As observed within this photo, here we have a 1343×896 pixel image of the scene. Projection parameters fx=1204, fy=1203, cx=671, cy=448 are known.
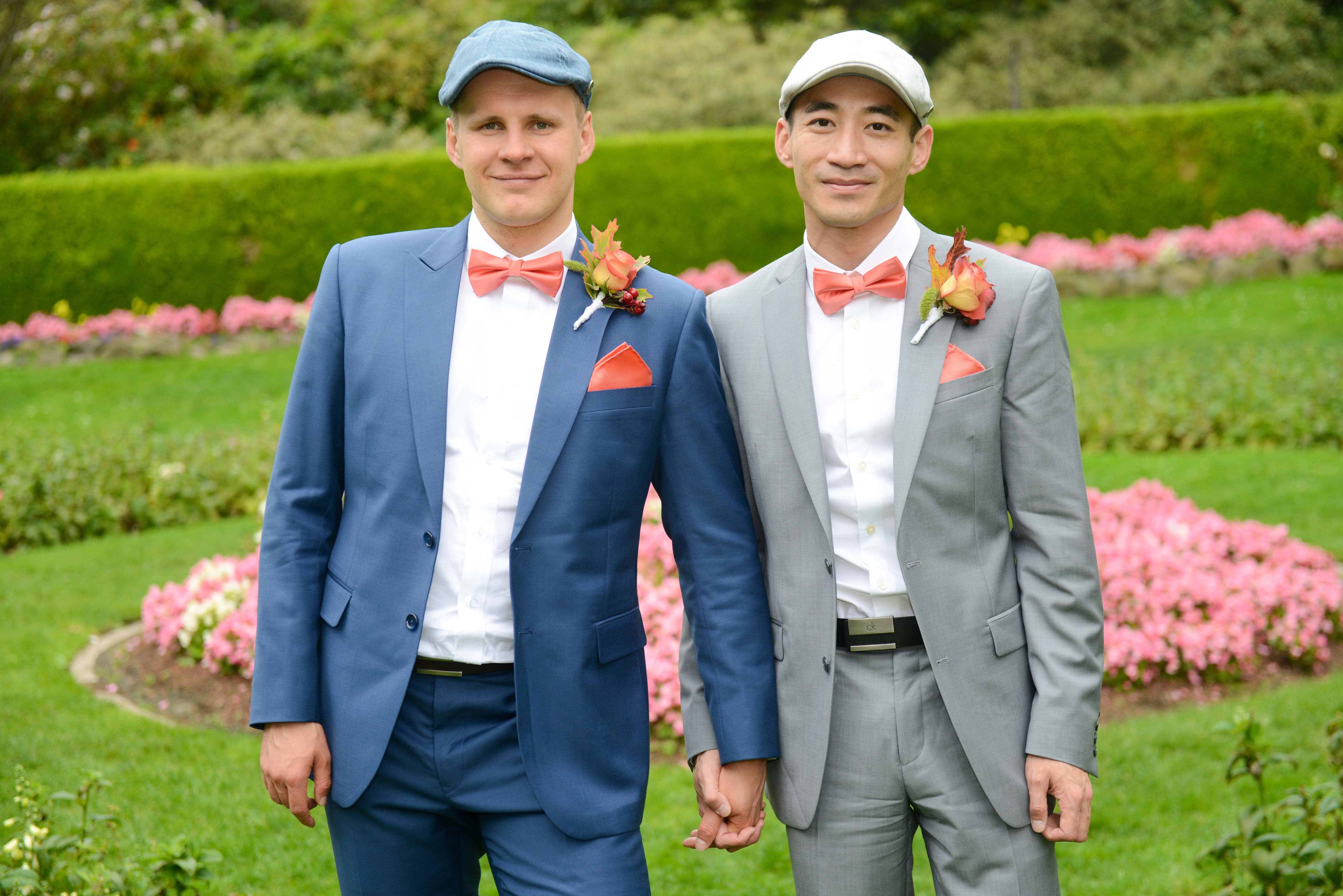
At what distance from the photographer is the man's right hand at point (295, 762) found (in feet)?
7.23

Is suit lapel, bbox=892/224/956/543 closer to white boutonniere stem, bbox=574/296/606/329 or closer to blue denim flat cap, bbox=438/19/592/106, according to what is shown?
white boutonniere stem, bbox=574/296/606/329

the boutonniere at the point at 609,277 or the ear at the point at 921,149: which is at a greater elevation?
the ear at the point at 921,149

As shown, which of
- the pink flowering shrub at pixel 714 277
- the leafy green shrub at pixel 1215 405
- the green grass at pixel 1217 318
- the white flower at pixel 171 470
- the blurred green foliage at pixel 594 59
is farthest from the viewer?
the blurred green foliage at pixel 594 59

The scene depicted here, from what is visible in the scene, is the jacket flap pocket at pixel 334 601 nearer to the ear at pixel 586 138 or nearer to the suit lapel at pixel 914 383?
the ear at pixel 586 138

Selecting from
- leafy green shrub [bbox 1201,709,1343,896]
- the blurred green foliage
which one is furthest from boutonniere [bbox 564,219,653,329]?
the blurred green foliage

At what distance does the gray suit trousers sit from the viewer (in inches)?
87.9

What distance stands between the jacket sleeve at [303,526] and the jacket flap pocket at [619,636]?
53cm

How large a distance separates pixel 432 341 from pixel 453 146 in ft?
1.34

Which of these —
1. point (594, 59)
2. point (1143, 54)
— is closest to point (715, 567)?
point (594, 59)

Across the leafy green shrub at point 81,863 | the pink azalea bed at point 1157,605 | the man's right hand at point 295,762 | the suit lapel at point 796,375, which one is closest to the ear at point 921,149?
the suit lapel at point 796,375

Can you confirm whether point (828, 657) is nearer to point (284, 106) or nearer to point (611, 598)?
point (611, 598)

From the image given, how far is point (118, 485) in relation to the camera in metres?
8.40

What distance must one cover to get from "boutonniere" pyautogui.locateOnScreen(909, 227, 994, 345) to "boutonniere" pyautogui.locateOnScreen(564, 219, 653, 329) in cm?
54

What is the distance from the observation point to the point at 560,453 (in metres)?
2.22
